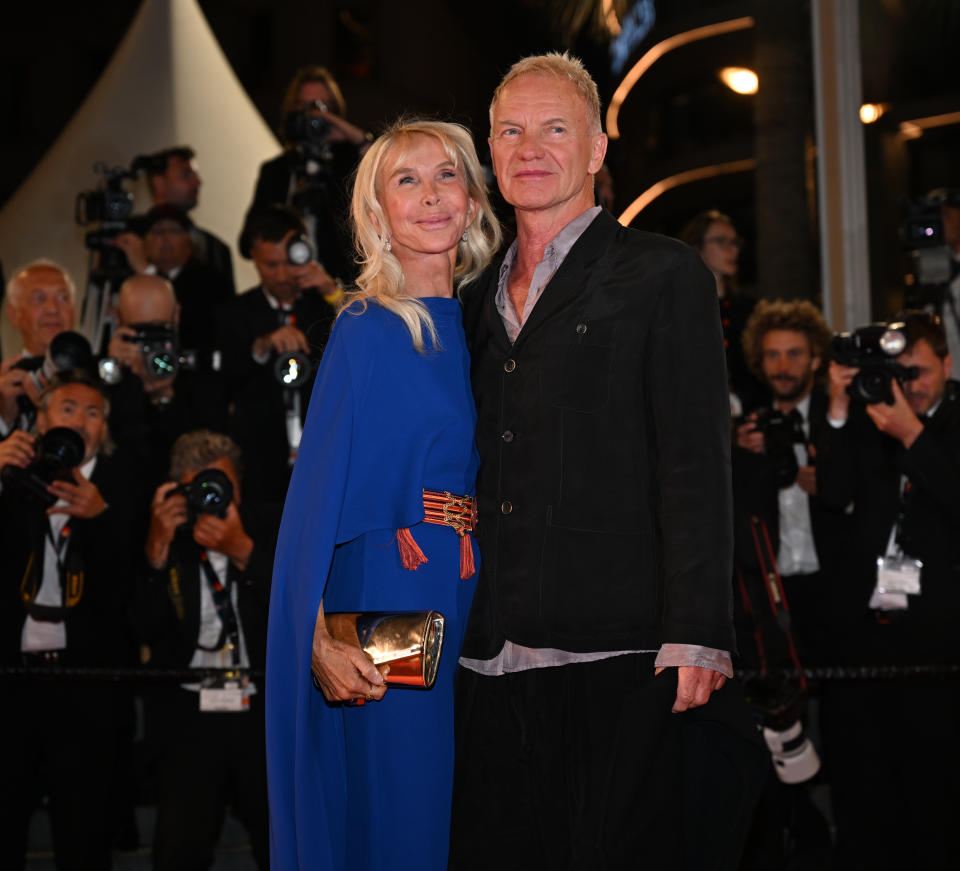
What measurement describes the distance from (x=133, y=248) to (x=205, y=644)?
91.1 inches

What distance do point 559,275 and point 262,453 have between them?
2552mm

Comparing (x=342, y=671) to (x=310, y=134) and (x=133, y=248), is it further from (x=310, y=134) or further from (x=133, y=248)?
(x=133, y=248)

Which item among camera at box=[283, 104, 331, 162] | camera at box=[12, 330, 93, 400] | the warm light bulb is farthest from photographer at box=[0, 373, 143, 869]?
the warm light bulb

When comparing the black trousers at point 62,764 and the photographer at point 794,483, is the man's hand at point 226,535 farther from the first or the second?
the photographer at point 794,483

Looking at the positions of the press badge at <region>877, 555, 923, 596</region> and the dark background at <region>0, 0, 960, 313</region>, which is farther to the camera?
the dark background at <region>0, 0, 960, 313</region>

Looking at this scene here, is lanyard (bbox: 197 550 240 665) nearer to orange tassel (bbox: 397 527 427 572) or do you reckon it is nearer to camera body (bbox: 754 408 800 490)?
orange tassel (bbox: 397 527 427 572)

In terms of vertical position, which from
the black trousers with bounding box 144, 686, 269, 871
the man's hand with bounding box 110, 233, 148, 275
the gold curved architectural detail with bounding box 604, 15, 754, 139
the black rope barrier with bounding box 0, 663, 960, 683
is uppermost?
the gold curved architectural detail with bounding box 604, 15, 754, 139

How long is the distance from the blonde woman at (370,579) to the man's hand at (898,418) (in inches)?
78.1

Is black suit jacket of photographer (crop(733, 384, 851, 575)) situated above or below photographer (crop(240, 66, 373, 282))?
below

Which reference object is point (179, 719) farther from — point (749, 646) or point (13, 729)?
point (749, 646)

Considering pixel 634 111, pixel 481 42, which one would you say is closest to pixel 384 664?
pixel 481 42

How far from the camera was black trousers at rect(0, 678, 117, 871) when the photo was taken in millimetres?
4141

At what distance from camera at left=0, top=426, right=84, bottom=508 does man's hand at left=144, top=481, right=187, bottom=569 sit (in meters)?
0.32

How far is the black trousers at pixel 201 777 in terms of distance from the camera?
155 inches
